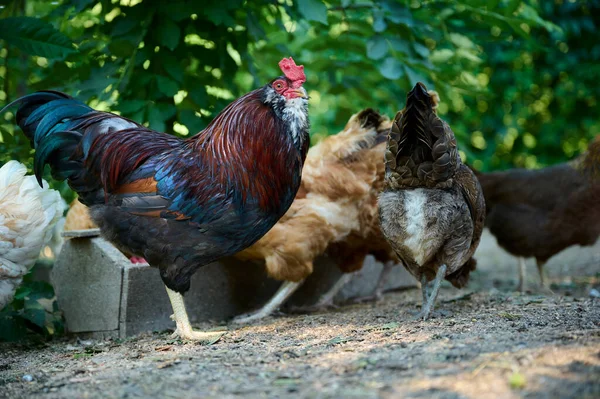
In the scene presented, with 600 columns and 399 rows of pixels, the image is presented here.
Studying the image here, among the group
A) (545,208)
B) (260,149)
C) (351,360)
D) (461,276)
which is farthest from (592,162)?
(351,360)

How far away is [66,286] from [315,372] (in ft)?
9.84

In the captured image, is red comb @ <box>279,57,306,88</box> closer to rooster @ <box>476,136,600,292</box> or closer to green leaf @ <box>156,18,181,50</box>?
green leaf @ <box>156,18,181,50</box>

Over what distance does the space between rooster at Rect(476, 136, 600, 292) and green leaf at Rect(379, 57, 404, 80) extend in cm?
209

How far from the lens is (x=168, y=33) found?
497 centimetres

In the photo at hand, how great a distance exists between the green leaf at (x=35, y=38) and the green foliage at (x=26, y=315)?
1749 mm

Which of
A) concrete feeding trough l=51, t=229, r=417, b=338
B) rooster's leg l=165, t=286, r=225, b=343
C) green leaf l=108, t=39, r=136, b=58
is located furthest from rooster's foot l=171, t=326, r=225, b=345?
green leaf l=108, t=39, r=136, b=58

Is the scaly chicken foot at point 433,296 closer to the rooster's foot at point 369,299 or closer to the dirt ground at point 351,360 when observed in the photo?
the dirt ground at point 351,360

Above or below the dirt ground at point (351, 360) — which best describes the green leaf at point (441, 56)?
above

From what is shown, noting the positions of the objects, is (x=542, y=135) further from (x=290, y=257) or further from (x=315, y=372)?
(x=315, y=372)

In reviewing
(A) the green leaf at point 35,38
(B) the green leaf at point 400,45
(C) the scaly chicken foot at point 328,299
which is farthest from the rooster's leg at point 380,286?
(A) the green leaf at point 35,38

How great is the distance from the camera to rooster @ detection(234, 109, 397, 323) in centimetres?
530

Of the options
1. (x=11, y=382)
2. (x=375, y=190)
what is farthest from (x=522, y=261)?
(x=11, y=382)

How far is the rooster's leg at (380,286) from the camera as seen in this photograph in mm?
6417

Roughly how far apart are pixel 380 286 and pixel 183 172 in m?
3.03
